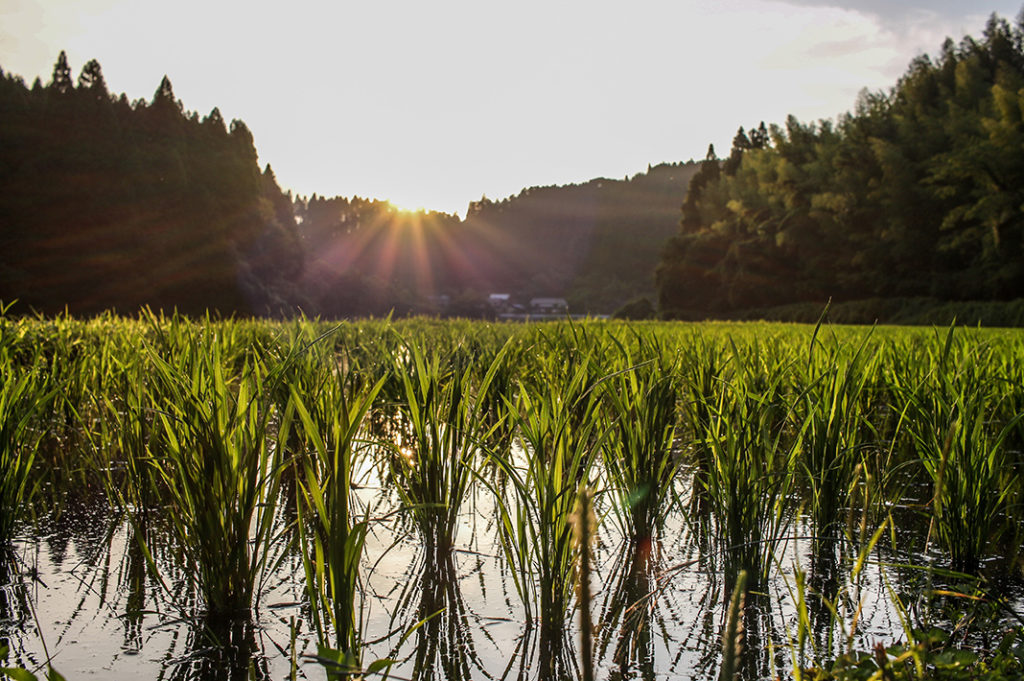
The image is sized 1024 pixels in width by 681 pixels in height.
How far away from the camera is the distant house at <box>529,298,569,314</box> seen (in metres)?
92.3

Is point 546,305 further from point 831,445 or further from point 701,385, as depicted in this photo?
point 831,445

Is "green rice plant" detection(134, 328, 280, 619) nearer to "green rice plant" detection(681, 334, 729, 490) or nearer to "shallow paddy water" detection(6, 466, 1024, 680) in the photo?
"shallow paddy water" detection(6, 466, 1024, 680)

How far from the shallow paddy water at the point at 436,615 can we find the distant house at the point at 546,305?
284ft

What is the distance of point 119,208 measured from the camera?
37.5m

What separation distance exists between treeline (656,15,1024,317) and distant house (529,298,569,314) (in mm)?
47794

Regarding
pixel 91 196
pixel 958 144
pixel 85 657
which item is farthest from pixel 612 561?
pixel 91 196

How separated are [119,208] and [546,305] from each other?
2680 inches

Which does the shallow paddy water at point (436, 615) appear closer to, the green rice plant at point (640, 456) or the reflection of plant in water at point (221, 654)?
the reflection of plant in water at point (221, 654)

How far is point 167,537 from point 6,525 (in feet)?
1.60

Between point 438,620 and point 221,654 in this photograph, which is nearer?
point 221,654

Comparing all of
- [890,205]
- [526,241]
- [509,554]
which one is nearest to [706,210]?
[890,205]

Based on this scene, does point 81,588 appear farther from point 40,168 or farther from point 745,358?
point 40,168

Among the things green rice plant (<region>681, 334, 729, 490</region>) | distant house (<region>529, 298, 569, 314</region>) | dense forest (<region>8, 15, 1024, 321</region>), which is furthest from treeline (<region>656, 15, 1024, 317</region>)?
distant house (<region>529, 298, 569, 314</region>)

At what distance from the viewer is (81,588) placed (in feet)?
6.99
